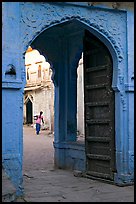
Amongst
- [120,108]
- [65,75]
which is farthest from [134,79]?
[65,75]

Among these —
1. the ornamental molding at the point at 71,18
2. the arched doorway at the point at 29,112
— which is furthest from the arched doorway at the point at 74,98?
the arched doorway at the point at 29,112

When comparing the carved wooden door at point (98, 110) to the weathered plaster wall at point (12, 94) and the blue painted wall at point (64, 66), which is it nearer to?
the blue painted wall at point (64, 66)

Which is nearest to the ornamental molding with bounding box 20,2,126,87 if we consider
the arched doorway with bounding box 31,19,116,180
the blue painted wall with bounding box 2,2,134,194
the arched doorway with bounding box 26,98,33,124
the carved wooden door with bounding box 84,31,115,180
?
the blue painted wall with bounding box 2,2,134,194

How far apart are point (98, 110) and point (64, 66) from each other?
89.4 inches

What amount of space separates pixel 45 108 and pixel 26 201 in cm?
2150

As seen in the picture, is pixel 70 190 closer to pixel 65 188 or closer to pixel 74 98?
pixel 65 188

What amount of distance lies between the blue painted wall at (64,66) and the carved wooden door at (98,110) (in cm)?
18

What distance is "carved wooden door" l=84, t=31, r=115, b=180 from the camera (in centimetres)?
765

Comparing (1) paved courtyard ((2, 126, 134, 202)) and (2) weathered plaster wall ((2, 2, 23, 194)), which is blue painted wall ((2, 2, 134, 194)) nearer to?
(2) weathered plaster wall ((2, 2, 23, 194))

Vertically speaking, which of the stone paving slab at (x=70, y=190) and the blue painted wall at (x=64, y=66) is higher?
the blue painted wall at (x=64, y=66)

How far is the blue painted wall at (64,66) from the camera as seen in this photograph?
6297mm

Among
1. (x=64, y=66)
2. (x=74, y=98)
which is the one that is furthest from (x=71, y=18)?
(x=74, y=98)

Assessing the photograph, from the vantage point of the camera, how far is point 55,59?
9844 mm

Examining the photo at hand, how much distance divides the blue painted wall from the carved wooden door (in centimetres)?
18
